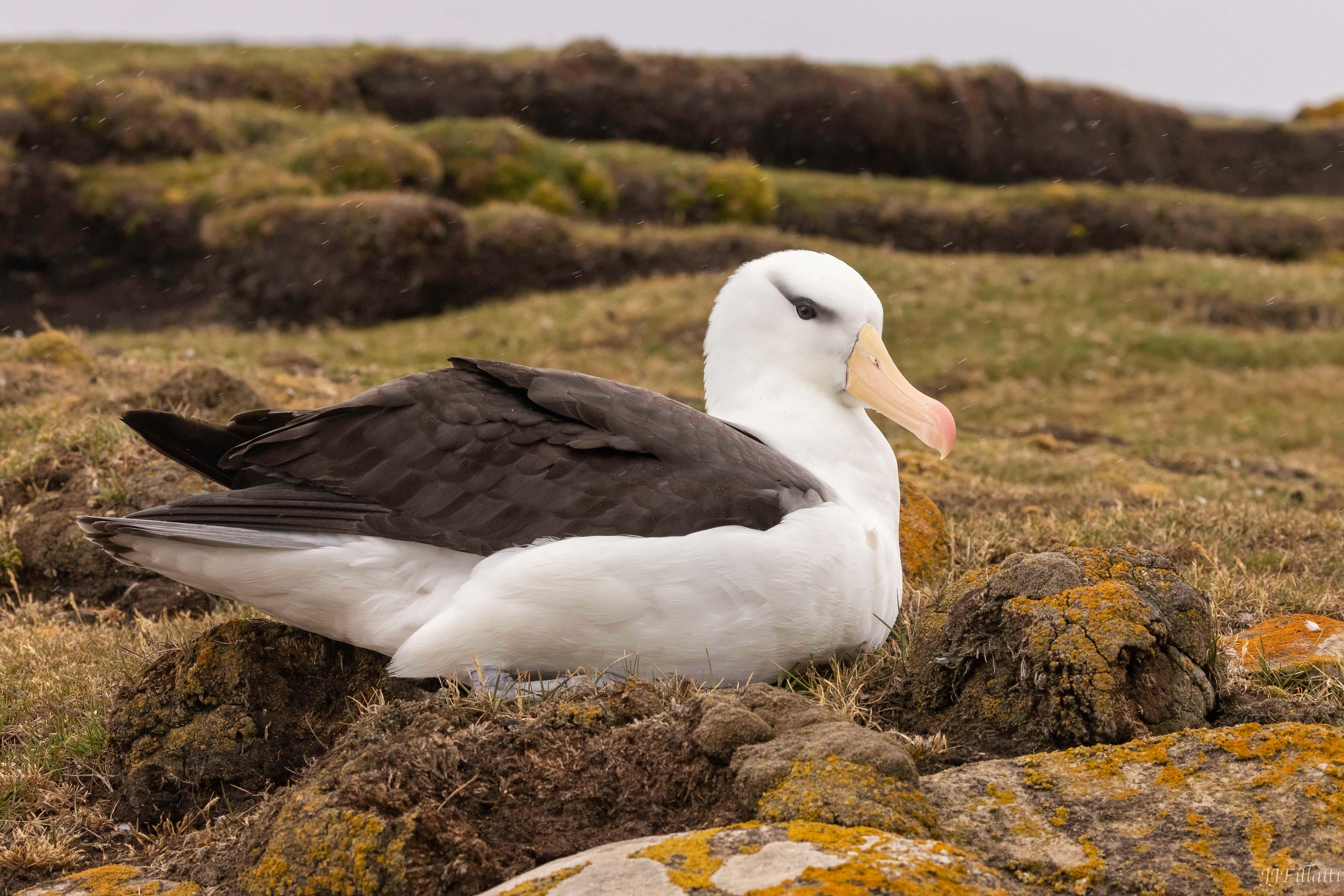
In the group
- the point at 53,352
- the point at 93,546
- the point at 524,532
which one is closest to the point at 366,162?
the point at 53,352

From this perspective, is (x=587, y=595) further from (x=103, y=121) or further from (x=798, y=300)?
(x=103, y=121)

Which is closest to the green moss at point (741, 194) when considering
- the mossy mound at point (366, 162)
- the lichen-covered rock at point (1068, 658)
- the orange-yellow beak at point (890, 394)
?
the mossy mound at point (366, 162)

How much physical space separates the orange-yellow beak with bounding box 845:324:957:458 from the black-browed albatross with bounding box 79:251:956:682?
0.39 metres

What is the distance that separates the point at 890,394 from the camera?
449cm

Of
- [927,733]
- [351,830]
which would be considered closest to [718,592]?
[927,733]

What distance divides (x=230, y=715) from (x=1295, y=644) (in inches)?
141

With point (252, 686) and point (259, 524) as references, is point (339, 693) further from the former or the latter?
point (259, 524)

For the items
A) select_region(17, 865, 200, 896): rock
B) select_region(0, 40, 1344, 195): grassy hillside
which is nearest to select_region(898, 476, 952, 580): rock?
select_region(17, 865, 200, 896): rock

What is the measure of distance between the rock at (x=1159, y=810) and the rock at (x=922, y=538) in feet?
6.96

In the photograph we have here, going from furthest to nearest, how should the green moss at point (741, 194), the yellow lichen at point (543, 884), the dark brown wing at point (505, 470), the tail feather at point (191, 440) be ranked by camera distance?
the green moss at point (741, 194) → the tail feather at point (191, 440) → the dark brown wing at point (505, 470) → the yellow lichen at point (543, 884)

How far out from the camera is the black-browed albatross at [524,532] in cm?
361

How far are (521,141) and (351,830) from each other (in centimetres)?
2138

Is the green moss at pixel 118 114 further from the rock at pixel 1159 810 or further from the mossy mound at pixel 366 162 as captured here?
the rock at pixel 1159 810

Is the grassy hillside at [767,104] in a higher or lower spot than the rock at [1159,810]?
higher
